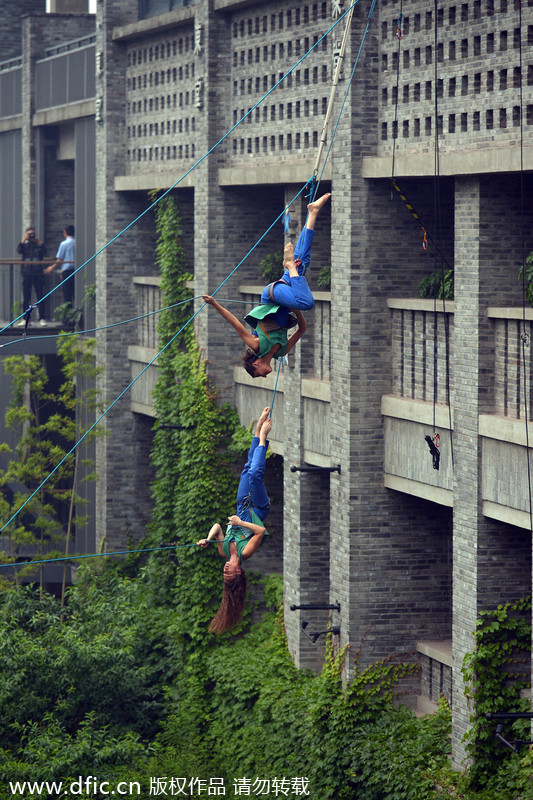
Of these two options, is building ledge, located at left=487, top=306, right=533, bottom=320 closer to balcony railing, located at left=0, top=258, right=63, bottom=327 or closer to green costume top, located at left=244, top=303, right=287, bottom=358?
green costume top, located at left=244, top=303, right=287, bottom=358

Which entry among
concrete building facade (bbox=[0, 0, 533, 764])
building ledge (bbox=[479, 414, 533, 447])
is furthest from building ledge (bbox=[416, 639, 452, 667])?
building ledge (bbox=[479, 414, 533, 447])

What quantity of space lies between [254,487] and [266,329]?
1.62 metres

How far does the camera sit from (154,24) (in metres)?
27.2

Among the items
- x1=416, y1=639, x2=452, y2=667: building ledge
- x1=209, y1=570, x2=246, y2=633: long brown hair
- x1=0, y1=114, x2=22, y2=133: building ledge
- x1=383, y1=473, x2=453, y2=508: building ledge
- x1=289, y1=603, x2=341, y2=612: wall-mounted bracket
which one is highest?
x1=0, y1=114, x2=22, y2=133: building ledge

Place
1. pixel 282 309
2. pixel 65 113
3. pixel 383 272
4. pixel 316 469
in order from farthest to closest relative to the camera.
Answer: pixel 65 113 < pixel 316 469 < pixel 383 272 < pixel 282 309

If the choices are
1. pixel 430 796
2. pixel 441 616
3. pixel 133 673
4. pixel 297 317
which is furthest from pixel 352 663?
pixel 297 317

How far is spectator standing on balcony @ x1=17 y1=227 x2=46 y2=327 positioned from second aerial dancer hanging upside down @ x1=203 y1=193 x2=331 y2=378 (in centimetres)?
1721

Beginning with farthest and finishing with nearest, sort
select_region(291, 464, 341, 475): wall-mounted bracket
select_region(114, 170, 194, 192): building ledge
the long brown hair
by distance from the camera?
select_region(114, 170, 194, 192): building ledge, select_region(291, 464, 341, 475): wall-mounted bracket, the long brown hair

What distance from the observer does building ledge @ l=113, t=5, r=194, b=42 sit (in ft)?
85.5

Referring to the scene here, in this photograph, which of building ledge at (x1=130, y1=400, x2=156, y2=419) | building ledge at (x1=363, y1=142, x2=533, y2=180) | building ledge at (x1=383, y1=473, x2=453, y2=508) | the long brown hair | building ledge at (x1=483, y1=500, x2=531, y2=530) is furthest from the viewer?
building ledge at (x1=130, y1=400, x2=156, y2=419)

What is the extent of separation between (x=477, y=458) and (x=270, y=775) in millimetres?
5854

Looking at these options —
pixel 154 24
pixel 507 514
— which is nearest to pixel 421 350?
pixel 507 514

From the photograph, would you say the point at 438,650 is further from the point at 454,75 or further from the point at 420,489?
the point at 454,75

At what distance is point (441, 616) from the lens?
20109mm
